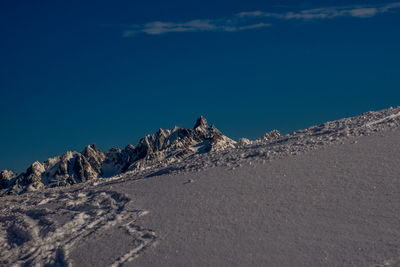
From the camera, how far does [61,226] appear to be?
15945 millimetres

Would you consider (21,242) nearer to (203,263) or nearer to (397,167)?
(203,263)

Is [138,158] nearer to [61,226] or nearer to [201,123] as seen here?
[201,123]

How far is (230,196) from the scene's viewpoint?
15883 millimetres

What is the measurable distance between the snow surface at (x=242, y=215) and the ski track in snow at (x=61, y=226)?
59 millimetres

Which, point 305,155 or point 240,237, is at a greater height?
point 305,155

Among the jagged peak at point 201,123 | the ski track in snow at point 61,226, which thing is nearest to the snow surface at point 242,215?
the ski track in snow at point 61,226

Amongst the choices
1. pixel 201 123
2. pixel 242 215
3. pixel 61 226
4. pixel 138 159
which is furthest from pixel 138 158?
pixel 242 215

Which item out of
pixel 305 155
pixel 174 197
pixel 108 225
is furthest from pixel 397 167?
pixel 108 225

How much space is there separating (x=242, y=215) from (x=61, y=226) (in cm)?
761

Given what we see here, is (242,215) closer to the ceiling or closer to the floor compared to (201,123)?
closer to the floor

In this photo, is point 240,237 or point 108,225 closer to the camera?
point 240,237

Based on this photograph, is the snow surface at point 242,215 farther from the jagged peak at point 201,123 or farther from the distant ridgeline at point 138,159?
the jagged peak at point 201,123

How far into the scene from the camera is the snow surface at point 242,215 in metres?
11.3

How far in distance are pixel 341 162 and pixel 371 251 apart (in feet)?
25.2
